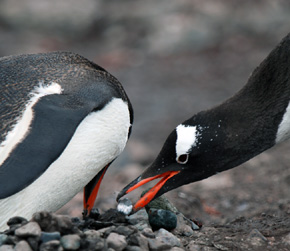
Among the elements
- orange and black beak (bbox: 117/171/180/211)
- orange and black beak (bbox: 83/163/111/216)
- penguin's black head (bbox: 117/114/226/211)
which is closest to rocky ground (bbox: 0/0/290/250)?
orange and black beak (bbox: 117/171/180/211)

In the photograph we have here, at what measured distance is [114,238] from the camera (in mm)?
3318

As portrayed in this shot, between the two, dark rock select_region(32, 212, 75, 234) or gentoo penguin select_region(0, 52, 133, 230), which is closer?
dark rock select_region(32, 212, 75, 234)

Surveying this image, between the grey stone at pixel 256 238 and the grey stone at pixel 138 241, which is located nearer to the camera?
the grey stone at pixel 138 241

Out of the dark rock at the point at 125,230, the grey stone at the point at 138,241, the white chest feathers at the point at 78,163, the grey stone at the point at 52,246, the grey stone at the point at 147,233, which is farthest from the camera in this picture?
the white chest feathers at the point at 78,163

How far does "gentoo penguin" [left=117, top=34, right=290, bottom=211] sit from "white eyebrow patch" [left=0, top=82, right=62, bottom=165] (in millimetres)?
851

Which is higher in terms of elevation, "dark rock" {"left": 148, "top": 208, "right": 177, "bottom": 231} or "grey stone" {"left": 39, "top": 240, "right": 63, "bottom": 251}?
"grey stone" {"left": 39, "top": 240, "right": 63, "bottom": 251}

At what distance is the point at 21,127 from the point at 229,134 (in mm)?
1500

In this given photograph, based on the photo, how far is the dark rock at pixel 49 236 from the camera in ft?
10.4

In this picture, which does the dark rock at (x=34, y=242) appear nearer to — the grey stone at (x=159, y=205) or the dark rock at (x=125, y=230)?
the dark rock at (x=125, y=230)

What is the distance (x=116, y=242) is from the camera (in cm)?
328

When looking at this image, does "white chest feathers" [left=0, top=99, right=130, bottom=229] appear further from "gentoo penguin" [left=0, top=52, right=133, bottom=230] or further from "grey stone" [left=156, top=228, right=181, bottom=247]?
"grey stone" [left=156, top=228, right=181, bottom=247]

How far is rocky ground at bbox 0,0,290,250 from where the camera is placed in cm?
378

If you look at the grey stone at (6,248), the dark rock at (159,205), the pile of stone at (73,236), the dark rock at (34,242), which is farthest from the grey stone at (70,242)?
the dark rock at (159,205)

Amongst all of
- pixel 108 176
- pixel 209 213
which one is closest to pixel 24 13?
pixel 108 176
